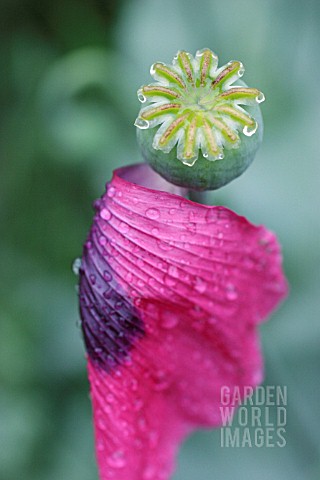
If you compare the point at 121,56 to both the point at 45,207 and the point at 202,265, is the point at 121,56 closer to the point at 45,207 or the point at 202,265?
the point at 45,207

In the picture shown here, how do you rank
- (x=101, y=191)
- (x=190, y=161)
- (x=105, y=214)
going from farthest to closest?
(x=101, y=191)
(x=105, y=214)
(x=190, y=161)

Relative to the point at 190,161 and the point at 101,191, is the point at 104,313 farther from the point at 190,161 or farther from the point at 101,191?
the point at 101,191

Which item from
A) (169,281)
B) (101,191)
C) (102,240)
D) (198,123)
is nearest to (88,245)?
(102,240)

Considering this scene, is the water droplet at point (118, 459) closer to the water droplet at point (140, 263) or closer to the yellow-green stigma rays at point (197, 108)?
the water droplet at point (140, 263)

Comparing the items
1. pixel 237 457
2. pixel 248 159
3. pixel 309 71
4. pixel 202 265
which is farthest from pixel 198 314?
pixel 309 71

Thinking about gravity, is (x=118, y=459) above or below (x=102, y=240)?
below

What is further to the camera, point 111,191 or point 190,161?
point 111,191
